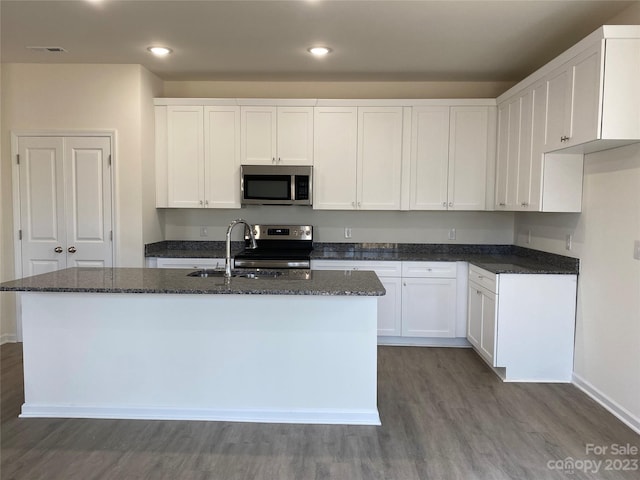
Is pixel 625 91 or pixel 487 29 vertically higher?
pixel 487 29

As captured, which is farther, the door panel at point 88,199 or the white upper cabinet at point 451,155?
the white upper cabinet at point 451,155

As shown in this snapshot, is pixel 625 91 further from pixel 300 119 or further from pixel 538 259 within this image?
pixel 300 119

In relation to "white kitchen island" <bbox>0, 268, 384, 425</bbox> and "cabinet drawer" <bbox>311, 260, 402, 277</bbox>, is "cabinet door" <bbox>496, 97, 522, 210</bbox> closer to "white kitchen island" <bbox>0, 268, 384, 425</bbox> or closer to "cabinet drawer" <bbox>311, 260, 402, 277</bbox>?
"cabinet drawer" <bbox>311, 260, 402, 277</bbox>

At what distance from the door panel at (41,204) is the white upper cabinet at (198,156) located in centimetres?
93

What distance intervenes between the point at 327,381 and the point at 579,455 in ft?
4.79

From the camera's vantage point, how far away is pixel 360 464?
2252 millimetres

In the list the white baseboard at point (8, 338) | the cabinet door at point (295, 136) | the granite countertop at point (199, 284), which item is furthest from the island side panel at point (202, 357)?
the cabinet door at point (295, 136)

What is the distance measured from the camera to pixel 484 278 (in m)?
3.68

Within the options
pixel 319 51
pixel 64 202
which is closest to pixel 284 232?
pixel 319 51

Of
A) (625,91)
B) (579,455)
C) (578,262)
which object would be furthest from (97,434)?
(625,91)

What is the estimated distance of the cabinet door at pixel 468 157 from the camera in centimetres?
430

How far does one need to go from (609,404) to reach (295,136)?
3.45 meters

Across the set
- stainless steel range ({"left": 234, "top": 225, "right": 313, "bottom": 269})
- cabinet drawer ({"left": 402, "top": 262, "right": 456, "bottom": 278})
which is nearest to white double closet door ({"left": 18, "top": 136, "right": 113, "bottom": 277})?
stainless steel range ({"left": 234, "top": 225, "right": 313, "bottom": 269})

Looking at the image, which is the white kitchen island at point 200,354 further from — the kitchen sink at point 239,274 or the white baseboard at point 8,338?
the white baseboard at point 8,338
